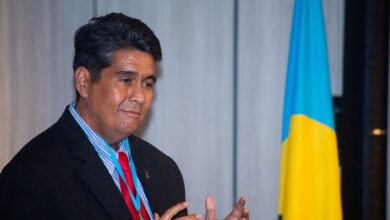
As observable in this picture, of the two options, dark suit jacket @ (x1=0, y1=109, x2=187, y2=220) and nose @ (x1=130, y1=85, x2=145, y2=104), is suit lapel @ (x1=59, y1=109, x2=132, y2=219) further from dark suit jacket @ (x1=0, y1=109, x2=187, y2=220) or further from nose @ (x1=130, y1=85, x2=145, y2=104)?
nose @ (x1=130, y1=85, x2=145, y2=104)

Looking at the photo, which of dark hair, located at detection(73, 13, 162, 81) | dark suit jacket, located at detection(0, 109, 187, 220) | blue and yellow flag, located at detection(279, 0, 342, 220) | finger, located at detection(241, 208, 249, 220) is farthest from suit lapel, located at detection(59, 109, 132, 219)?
blue and yellow flag, located at detection(279, 0, 342, 220)

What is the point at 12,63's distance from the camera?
3.08m

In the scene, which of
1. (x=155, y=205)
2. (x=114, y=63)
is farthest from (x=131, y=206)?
(x=114, y=63)

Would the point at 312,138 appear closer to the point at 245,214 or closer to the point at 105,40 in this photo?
the point at 245,214

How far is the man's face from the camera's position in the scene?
1767 millimetres

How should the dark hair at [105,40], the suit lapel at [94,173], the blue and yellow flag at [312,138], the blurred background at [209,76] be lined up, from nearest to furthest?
the suit lapel at [94,173] → the dark hair at [105,40] → the blue and yellow flag at [312,138] → the blurred background at [209,76]

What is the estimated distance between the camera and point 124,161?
1.88m

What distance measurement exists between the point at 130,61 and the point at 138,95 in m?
0.15

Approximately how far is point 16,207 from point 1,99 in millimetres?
1892

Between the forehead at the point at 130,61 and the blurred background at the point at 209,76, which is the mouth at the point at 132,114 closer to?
the forehead at the point at 130,61

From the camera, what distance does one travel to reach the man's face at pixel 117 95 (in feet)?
5.80

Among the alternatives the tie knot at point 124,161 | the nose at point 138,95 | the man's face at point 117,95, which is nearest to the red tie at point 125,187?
the tie knot at point 124,161

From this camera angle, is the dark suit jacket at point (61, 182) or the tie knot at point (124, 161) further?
the tie knot at point (124, 161)

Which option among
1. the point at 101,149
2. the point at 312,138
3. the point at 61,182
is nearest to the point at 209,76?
the point at 312,138
